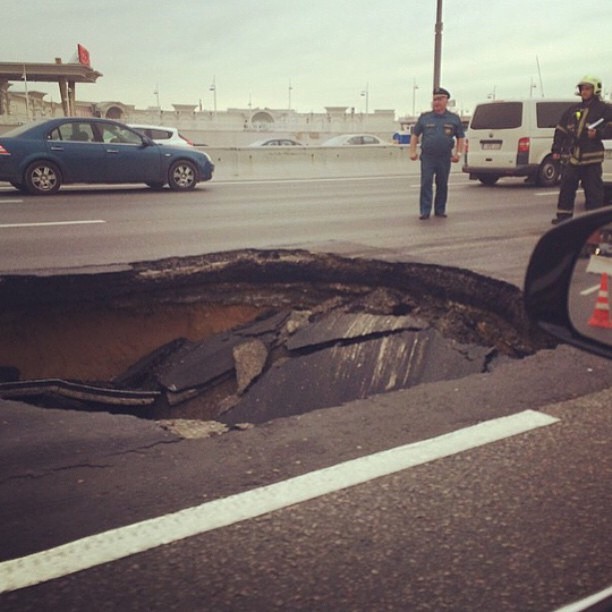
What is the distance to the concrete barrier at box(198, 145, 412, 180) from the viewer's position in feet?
60.1

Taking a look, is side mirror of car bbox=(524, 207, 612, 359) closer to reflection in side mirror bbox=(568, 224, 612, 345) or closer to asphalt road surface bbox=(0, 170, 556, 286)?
reflection in side mirror bbox=(568, 224, 612, 345)

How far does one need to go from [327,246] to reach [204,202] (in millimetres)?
5243

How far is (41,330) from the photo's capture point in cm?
539

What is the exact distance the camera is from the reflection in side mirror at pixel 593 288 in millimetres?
1242

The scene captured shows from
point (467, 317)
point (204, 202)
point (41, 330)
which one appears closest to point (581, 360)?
point (467, 317)

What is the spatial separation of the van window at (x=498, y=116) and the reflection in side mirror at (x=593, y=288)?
46.5 feet

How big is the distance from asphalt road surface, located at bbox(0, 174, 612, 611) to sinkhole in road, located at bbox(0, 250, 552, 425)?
0.98 m

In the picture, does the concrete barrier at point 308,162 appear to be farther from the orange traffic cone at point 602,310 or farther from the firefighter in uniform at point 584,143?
the orange traffic cone at point 602,310

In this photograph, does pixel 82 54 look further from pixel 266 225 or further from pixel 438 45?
pixel 266 225

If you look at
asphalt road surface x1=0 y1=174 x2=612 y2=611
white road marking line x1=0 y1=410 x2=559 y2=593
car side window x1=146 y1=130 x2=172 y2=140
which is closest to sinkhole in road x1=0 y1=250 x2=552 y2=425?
asphalt road surface x1=0 y1=174 x2=612 y2=611

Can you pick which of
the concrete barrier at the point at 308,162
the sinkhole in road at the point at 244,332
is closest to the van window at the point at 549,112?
the concrete barrier at the point at 308,162

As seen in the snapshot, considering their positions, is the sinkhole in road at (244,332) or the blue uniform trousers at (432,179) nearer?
the sinkhole in road at (244,332)

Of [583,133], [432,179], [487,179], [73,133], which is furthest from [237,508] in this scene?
[487,179]

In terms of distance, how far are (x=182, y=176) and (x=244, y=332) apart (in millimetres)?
8808
